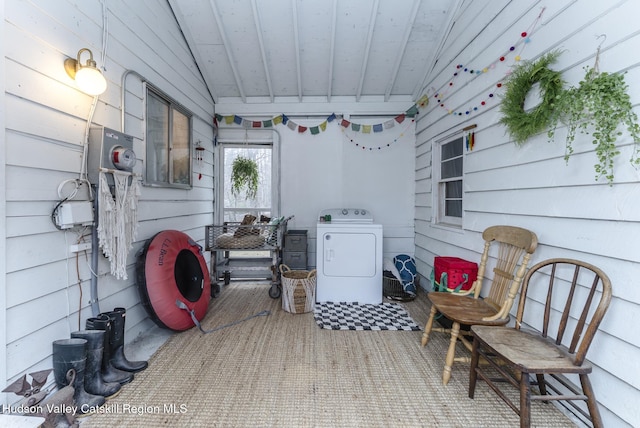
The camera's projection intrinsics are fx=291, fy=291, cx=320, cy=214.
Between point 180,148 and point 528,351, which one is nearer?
point 528,351

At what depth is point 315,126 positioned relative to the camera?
165 inches

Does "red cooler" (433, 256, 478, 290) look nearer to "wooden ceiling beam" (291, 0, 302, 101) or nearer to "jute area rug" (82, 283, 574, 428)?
"jute area rug" (82, 283, 574, 428)

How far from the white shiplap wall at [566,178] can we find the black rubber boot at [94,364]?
2.60m

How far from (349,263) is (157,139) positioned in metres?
2.31

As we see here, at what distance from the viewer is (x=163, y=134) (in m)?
2.81

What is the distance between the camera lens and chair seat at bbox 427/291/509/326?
68.2 inches

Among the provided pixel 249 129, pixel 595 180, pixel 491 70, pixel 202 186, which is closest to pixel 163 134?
pixel 202 186

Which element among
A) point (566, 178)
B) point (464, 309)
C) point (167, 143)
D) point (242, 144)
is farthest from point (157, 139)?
point (566, 178)

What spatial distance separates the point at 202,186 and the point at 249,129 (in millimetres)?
1114

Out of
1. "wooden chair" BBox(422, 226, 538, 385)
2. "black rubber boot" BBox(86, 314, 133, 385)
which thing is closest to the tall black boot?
"black rubber boot" BBox(86, 314, 133, 385)

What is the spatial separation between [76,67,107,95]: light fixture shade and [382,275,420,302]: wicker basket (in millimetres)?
3167

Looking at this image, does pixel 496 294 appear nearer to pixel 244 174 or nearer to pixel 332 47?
pixel 332 47

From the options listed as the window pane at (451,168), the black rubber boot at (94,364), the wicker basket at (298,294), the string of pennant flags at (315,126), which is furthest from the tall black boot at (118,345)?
the window pane at (451,168)

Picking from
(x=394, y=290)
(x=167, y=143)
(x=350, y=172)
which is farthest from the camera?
(x=350, y=172)
